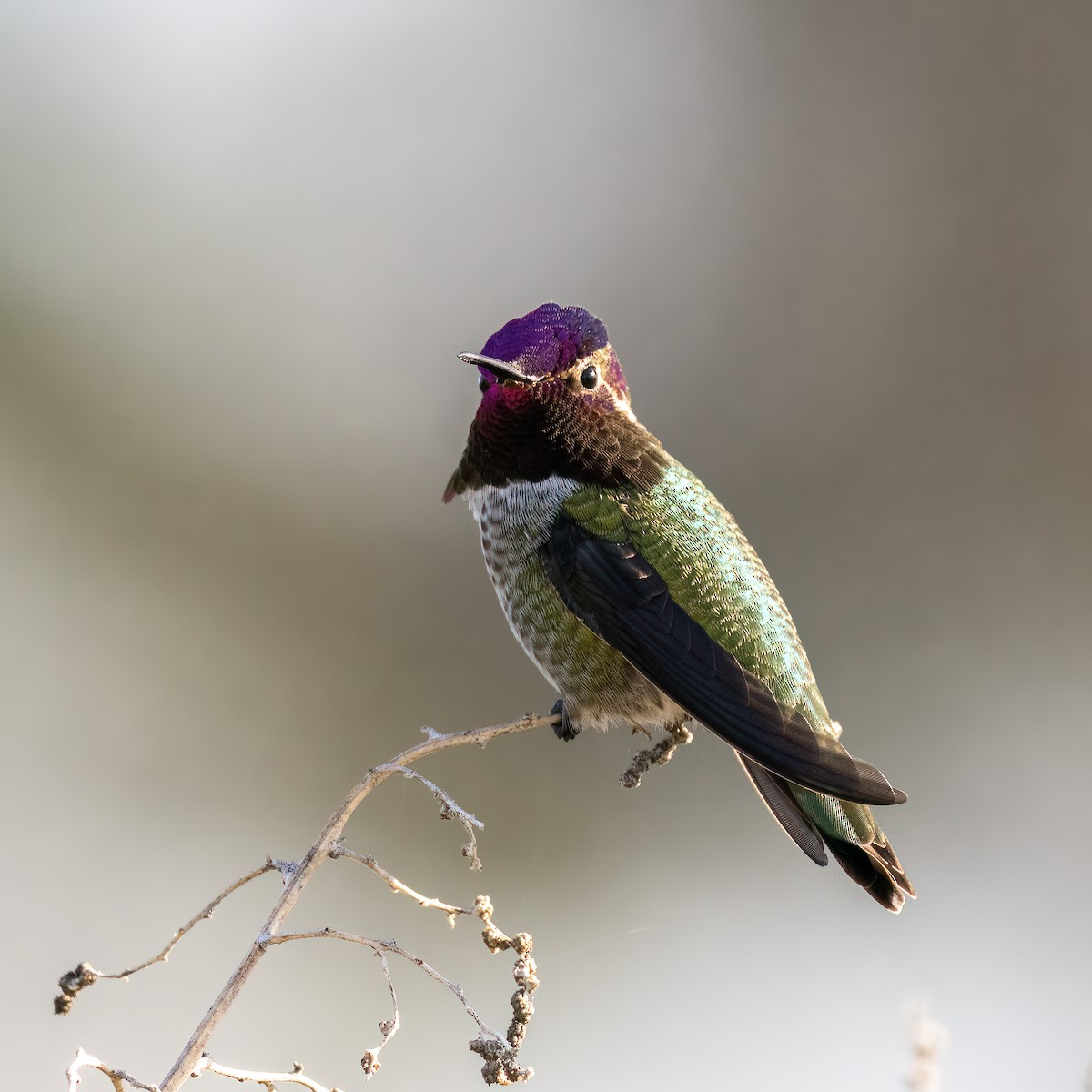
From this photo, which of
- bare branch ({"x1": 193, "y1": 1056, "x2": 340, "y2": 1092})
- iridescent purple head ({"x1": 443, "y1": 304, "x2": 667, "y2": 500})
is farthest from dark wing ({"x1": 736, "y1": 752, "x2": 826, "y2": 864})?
bare branch ({"x1": 193, "y1": 1056, "x2": 340, "y2": 1092})

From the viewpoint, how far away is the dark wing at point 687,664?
5.90 ft

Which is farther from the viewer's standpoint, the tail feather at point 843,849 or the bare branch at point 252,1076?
the tail feather at point 843,849

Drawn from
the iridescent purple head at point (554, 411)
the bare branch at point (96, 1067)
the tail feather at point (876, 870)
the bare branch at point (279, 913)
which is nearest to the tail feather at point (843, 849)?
the tail feather at point (876, 870)

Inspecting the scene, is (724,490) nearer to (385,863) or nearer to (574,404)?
(385,863)

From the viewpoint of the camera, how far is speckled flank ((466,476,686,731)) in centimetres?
227

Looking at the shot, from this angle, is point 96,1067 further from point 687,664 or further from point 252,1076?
point 687,664

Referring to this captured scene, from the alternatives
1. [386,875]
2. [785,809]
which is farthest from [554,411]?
[386,875]

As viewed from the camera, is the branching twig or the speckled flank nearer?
the branching twig

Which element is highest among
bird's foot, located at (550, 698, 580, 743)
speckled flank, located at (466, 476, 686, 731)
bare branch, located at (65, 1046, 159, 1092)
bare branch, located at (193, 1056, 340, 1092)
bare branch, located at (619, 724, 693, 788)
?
speckled flank, located at (466, 476, 686, 731)

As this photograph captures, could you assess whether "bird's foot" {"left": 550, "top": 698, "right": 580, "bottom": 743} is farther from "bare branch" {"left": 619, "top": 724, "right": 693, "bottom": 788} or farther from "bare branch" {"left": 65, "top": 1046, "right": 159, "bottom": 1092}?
"bare branch" {"left": 65, "top": 1046, "right": 159, "bottom": 1092}

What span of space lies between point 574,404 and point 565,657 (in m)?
0.49

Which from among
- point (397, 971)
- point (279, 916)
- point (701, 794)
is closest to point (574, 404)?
point (279, 916)

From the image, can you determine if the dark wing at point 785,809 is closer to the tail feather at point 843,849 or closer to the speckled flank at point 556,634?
the tail feather at point 843,849

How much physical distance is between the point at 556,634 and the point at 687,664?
13.4 inches
